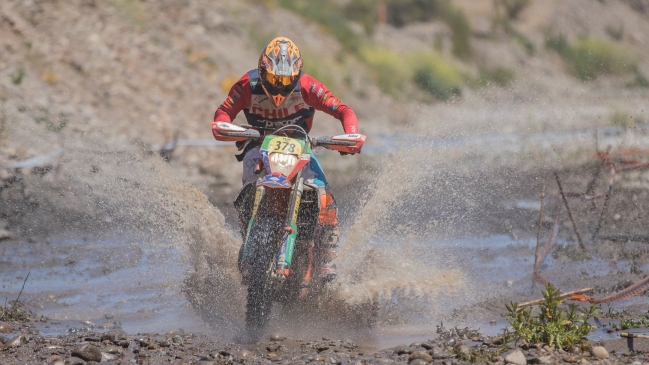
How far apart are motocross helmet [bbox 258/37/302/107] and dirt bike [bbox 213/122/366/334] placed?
0.37 meters

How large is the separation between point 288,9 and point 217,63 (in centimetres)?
911

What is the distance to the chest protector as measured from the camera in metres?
7.63

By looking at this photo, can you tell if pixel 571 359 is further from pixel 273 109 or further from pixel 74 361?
pixel 273 109

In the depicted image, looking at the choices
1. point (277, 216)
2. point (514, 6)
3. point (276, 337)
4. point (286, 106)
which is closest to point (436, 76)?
point (514, 6)

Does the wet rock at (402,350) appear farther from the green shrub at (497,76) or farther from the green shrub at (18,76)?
the green shrub at (497,76)

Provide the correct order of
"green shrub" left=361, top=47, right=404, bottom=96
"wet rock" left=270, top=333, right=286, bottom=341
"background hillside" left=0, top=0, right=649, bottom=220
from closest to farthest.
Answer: "wet rock" left=270, top=333, right=286, bottom=341 < "background hillside" left=0, top=0, right=649, bottom=220 < "green shrub" left=361, top=47, right=404, bottom=96

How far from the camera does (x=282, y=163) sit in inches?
265

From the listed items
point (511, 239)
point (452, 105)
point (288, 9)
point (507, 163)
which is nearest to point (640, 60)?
point (452, 105)

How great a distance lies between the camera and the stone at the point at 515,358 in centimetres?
520

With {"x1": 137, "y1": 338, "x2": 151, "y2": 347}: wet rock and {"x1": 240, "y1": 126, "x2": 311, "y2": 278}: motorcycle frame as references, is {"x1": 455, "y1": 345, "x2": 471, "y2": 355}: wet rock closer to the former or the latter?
{"x1": 240, "y1": 126, "x2": 311, "y2": 278}: motorcycle frame

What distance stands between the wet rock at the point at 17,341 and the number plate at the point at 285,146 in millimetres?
2342

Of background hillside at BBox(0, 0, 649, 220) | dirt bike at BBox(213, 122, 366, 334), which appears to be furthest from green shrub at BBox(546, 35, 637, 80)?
dirt bike at BBox(213, 122, 366, 334)

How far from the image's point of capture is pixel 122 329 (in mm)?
6922

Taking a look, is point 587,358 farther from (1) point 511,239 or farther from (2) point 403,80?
(2) point 403,80
